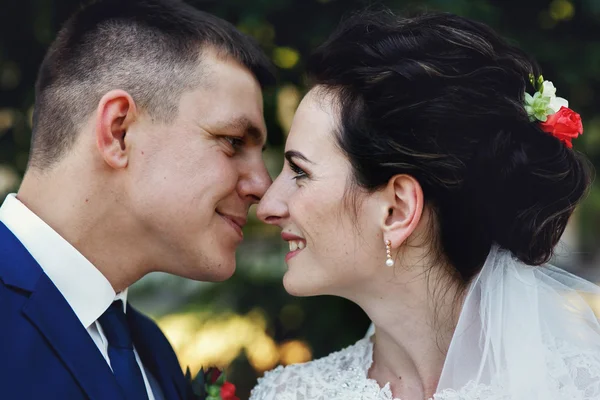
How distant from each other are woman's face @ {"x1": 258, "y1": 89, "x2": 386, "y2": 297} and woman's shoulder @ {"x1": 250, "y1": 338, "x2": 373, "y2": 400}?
40cm

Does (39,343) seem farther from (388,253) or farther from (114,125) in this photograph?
(388,253)

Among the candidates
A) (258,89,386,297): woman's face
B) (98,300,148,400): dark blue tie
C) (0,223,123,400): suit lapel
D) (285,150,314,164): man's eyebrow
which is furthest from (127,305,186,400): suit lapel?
(285,150,314,164): man's eyebrow

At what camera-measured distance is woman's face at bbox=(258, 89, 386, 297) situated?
117 inches

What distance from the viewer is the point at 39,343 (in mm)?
2648

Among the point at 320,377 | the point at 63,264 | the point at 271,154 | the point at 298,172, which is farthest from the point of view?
the point at 271,154

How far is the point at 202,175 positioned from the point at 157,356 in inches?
33.9

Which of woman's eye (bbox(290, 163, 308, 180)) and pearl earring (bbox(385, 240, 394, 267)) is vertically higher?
woman's eye (bbox(290, 163, 308, 180))

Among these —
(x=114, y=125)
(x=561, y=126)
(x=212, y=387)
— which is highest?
(x=561, y=126)

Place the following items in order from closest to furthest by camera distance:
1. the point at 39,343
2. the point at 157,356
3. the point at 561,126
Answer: the point at 39,343
the point at 561,126
the point at 157,356

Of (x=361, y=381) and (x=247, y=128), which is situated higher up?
(x=247, y=128)

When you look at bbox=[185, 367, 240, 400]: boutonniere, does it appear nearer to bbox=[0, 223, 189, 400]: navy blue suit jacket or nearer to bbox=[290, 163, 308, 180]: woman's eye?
bbox=[0, 223, 189, 400]: navy blue suit jacket

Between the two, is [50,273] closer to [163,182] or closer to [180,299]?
[163,182]

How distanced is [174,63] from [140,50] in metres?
0.16

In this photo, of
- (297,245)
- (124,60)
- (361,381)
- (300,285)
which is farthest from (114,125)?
(361,381)
